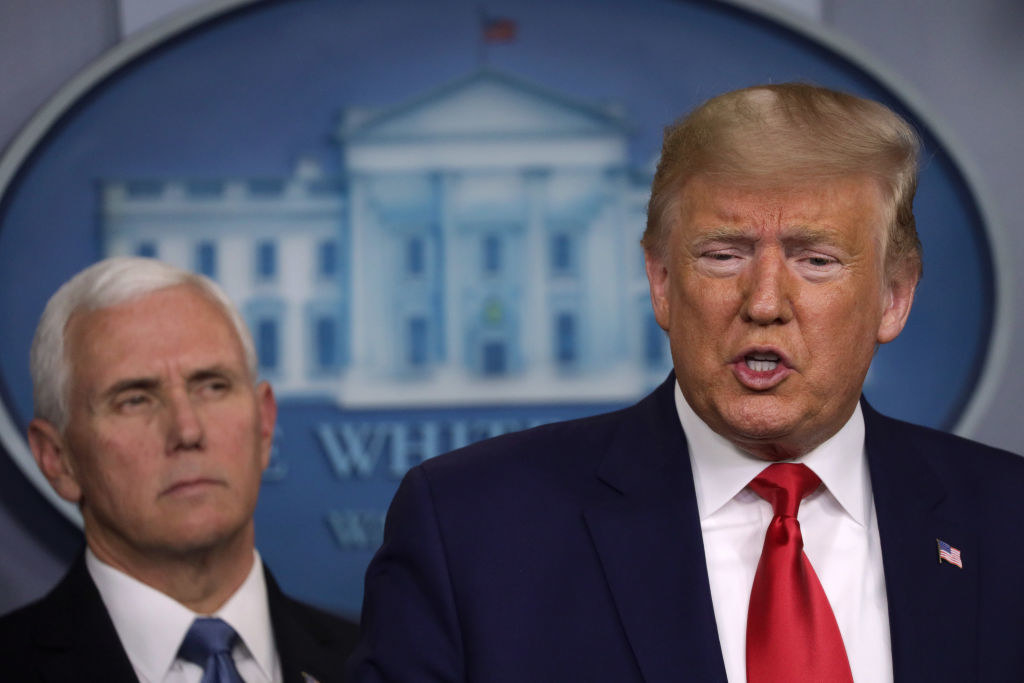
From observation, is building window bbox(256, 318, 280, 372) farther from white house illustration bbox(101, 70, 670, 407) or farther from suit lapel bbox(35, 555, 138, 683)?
suit lapel bbox(35, 555, 138, 683)

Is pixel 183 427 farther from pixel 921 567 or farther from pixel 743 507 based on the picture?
pixel 921 567

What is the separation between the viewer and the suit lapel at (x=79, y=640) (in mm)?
1890

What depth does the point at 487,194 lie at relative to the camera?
257cm

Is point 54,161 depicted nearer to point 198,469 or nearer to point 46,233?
point 46,233

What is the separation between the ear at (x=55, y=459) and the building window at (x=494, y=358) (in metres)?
0.84

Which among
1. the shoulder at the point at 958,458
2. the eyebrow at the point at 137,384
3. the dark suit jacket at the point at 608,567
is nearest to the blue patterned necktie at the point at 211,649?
the eyebrow at the point at 137,384

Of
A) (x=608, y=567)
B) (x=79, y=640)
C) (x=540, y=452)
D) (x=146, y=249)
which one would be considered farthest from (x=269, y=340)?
(x=608, y=567)

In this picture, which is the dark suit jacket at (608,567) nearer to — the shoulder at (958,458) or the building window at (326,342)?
the shoulder at (958,458)

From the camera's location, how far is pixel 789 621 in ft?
4.56

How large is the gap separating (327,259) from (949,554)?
1.44 metres

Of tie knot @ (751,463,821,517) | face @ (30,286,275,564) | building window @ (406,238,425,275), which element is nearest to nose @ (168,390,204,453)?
face @ (30,286,275,564)

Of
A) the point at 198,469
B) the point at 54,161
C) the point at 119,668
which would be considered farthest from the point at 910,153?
the point at 54,161

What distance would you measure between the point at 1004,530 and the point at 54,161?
1.87m

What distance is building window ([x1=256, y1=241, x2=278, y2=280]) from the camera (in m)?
2.56
